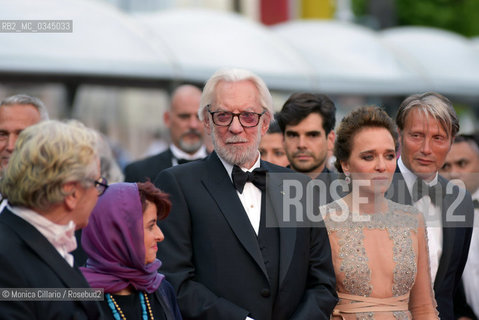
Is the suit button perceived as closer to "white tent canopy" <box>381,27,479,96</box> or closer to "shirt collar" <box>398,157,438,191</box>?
"shirt collar" <box>398,157,438,191</box>

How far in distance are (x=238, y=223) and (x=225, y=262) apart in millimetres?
205

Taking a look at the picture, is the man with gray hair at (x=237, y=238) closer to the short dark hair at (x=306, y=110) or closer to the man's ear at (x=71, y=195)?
the man's ear at (x=71, y=195)


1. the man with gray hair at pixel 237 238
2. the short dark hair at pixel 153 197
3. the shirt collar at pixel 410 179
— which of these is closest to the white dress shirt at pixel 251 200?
the man with gray hair at pixel 237 238

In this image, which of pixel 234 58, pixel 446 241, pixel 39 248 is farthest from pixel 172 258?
pixel 234 58

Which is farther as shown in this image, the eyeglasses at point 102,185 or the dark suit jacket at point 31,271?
the eyeglasses at point 102,185

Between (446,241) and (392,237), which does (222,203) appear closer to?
(392,237)

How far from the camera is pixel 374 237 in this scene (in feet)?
15.1

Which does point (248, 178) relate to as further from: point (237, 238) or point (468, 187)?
point (468, 187)

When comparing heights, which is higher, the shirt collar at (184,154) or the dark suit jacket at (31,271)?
the shirt collar at (184,154)

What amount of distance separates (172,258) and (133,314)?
0.40m

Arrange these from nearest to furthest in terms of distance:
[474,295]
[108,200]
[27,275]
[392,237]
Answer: [27,275]
[108,200]
[392,237]
[474,295]

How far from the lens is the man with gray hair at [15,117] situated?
5.26 m

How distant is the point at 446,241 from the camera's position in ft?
16.3

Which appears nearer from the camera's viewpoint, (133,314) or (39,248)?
(39,248)
